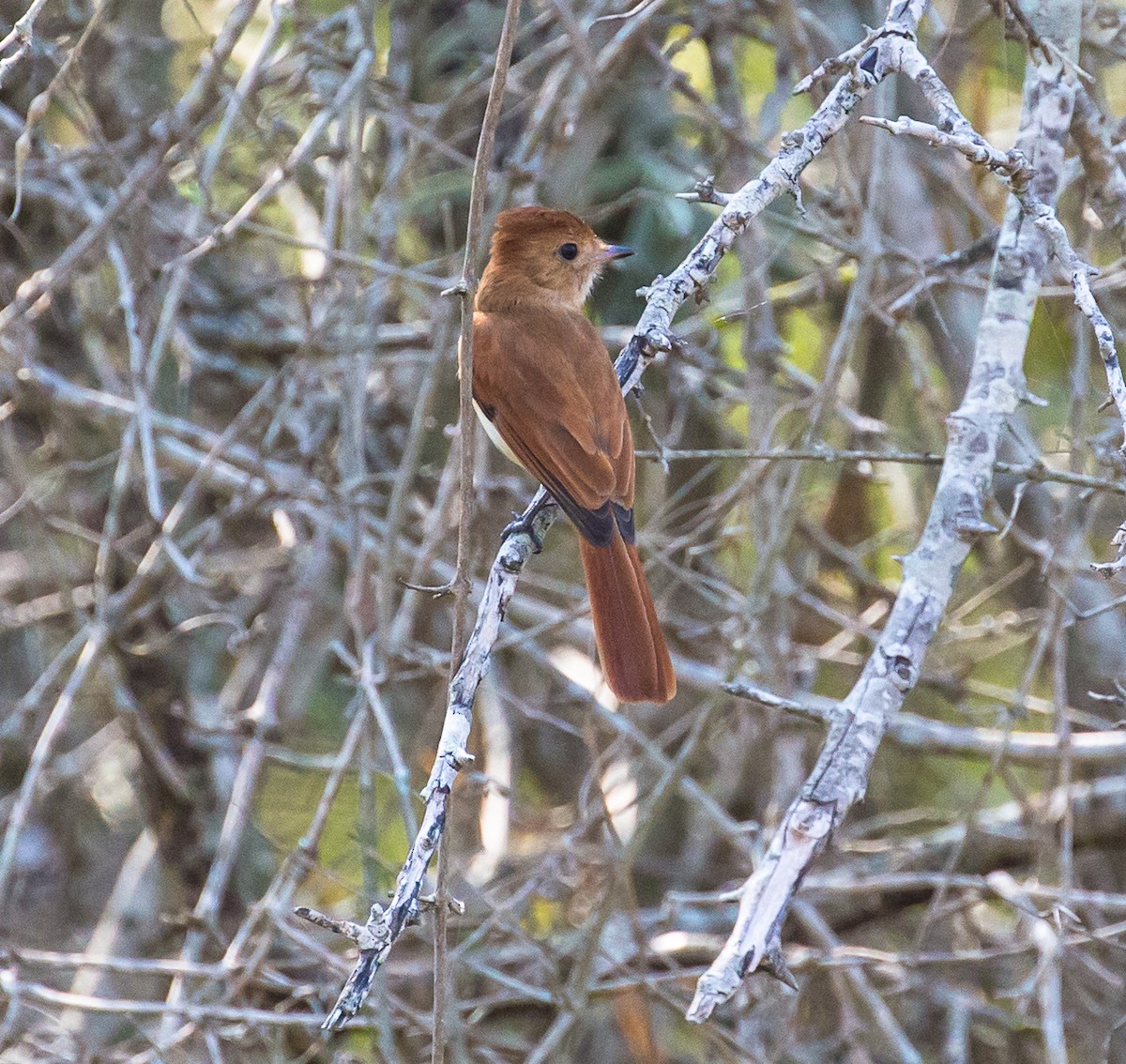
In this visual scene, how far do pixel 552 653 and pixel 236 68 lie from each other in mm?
2588

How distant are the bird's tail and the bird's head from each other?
3.63ft

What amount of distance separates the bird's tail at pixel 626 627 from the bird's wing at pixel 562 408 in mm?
74

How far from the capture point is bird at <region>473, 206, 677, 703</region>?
3633 millimetres

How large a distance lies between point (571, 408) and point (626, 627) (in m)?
Result: 0.78

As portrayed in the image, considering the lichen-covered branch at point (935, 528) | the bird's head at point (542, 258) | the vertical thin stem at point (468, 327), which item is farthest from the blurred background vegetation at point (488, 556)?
the vertical thin stem at point (468, 327)

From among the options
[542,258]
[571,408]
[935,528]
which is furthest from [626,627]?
[542,258]

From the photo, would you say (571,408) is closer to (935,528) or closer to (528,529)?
(528,529)

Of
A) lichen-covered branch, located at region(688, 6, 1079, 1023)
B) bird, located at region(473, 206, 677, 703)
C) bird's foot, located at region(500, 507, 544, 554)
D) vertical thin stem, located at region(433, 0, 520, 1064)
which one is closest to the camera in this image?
vertical thin stem, located at region(433, 0, 520, 1064)

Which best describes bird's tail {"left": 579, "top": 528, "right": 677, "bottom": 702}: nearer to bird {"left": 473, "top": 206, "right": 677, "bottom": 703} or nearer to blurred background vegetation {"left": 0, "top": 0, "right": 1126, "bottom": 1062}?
bird {"left": 473, "top": 206, "right": 677, "bottom": 703}

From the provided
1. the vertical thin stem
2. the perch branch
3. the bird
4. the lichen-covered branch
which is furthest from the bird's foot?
the vertical thin stem

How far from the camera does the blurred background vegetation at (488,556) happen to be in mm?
4020

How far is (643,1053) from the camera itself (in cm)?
468

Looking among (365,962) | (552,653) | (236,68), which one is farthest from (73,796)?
(365,962)

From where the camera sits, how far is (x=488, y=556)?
491 cm
